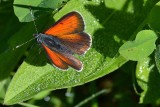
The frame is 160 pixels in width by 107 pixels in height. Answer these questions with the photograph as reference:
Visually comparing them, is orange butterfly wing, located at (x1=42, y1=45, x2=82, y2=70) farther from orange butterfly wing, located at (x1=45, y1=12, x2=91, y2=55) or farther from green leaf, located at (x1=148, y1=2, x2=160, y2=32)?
green leaf, located at (x1=148, y1=2, x2=160, y2=32)

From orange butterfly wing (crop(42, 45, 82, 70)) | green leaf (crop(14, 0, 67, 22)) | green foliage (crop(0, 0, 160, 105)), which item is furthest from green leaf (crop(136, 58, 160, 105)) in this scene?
green leaf (crop(14, 0, 67, 22))

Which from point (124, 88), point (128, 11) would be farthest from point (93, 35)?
point (124, 88)

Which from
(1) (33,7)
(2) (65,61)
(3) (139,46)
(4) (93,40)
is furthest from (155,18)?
(1) (33,7)

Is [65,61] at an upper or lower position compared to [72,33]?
lower

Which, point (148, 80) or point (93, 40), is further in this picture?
point (148, 80)

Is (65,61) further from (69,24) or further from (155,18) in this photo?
(155,18)

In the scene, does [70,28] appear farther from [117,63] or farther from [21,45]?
[21,45]

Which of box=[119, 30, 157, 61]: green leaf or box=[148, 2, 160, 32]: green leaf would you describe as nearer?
box=[119, 30, 157, 61]: green leaf

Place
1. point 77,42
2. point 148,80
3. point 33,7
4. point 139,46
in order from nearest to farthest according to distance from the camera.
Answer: point 139,46 → point 77,42 → point 33,7 → point 148,80
